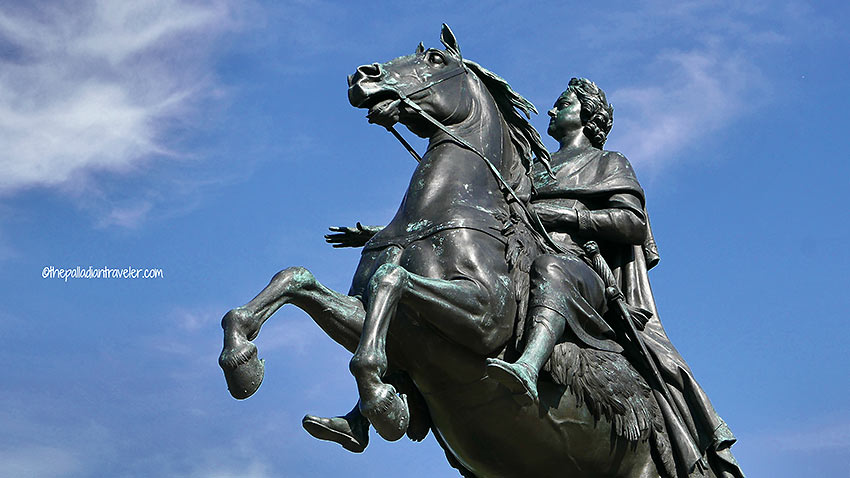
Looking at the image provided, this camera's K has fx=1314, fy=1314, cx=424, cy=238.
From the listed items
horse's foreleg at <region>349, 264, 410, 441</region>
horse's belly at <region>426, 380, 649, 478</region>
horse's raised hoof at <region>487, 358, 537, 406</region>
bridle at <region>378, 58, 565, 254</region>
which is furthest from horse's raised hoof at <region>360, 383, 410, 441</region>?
bridle at <region>378, 58, 565, 254</region>

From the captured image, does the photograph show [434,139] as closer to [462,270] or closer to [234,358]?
[462,270]

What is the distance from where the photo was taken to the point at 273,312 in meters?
8.98

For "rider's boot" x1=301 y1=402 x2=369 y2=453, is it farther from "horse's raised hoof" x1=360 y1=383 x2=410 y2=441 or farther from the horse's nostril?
the horse's nostril

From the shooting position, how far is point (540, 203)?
37.5ft

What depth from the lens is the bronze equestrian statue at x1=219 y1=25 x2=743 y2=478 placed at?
9102 mm

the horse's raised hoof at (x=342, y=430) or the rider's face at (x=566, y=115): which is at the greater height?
the rider's face at (x=566, y=115)

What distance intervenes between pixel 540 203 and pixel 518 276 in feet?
5.52

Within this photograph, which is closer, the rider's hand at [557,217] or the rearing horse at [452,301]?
the rearing horse at [452,301]

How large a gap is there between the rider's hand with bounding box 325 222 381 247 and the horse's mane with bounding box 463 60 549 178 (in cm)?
142

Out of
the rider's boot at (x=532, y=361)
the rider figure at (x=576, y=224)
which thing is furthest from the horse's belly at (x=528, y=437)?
the rider figure at (x=576, y=224)

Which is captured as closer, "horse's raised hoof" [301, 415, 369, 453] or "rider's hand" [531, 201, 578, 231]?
"horse's raised hoof" [301, 415, 369, 453]

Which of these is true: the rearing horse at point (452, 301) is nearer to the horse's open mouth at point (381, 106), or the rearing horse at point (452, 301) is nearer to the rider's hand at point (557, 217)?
the horse's open mouth at point (381, 106)

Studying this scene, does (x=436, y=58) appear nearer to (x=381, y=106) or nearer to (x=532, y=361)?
(x=381, y=106)

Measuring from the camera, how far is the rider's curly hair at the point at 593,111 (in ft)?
40.7
